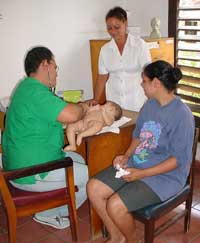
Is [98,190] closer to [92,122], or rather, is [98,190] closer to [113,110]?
[92,122]

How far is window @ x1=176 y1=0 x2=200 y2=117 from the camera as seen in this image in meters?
3.19

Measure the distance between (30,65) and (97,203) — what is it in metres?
0.91

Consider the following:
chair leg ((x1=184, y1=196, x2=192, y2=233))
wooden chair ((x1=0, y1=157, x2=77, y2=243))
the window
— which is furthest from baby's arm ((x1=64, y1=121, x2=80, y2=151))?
the window

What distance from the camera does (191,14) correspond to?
127 inches

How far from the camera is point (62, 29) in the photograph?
328 cm

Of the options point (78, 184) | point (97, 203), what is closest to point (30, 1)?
point (78, 184)

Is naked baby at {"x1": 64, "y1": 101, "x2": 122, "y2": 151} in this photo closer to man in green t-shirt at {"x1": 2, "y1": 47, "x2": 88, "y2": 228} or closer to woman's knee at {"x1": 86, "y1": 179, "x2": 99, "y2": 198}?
man in green t-shirt at {"x1": 2, "y1": 47, "x2": 88, "y2": 228}

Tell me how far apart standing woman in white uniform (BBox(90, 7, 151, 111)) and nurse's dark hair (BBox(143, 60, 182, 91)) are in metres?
0.80

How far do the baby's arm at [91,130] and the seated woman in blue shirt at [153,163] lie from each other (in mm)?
243

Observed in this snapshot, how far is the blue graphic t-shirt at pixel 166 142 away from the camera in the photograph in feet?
5.89

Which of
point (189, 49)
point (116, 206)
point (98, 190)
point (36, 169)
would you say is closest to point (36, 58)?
point (36, 169)

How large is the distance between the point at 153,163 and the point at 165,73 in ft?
1.71

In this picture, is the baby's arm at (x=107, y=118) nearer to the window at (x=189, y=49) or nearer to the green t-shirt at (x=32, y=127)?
the green t-shirt at (x=32, y=127)

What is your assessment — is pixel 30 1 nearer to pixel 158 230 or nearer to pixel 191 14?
pixel 191 14
